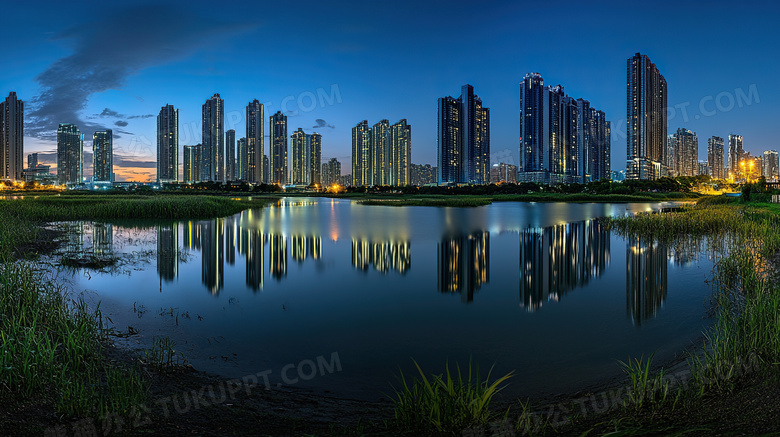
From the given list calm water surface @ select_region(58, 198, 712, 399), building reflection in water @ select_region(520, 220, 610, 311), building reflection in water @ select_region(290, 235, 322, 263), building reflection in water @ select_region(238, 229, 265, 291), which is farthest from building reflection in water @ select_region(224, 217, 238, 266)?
building reflection in water @ select_region(520, 220, 610, 311)

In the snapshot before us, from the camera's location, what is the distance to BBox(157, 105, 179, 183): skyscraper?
166250 mm

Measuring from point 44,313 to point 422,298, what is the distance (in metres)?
8.96

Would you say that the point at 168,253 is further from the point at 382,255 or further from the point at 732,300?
the point at 732,300

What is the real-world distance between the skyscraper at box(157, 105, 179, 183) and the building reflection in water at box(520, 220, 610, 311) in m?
155

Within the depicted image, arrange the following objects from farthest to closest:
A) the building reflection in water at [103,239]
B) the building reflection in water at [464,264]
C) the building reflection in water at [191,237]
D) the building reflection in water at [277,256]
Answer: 1. the building reflection in water at [191,237]
2. the building reflection in water at [103,239]
3. the building reflection in water at [277,256]
4. the building reflection in water at [464,264]

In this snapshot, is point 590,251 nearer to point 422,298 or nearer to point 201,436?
point 422,298

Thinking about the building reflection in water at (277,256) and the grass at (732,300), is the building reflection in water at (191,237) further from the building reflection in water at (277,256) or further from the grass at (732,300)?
the grass at (732,300)

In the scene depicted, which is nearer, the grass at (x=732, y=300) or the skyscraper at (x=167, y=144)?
the grass at (x=732, y=300)

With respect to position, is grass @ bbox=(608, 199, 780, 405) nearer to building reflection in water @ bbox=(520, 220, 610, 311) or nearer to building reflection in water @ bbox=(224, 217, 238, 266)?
building reflection in water @ bbox=(520, 220, 610, 311)

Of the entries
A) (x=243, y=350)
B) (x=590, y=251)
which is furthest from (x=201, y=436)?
(x=590, y=251)

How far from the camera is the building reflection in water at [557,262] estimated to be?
14000 millimetres

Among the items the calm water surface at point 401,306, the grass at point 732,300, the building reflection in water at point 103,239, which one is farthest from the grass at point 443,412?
the building reflection in water at point 103,239

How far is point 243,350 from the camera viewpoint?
845 cm

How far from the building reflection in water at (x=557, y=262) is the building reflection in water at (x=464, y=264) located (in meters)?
1.60
